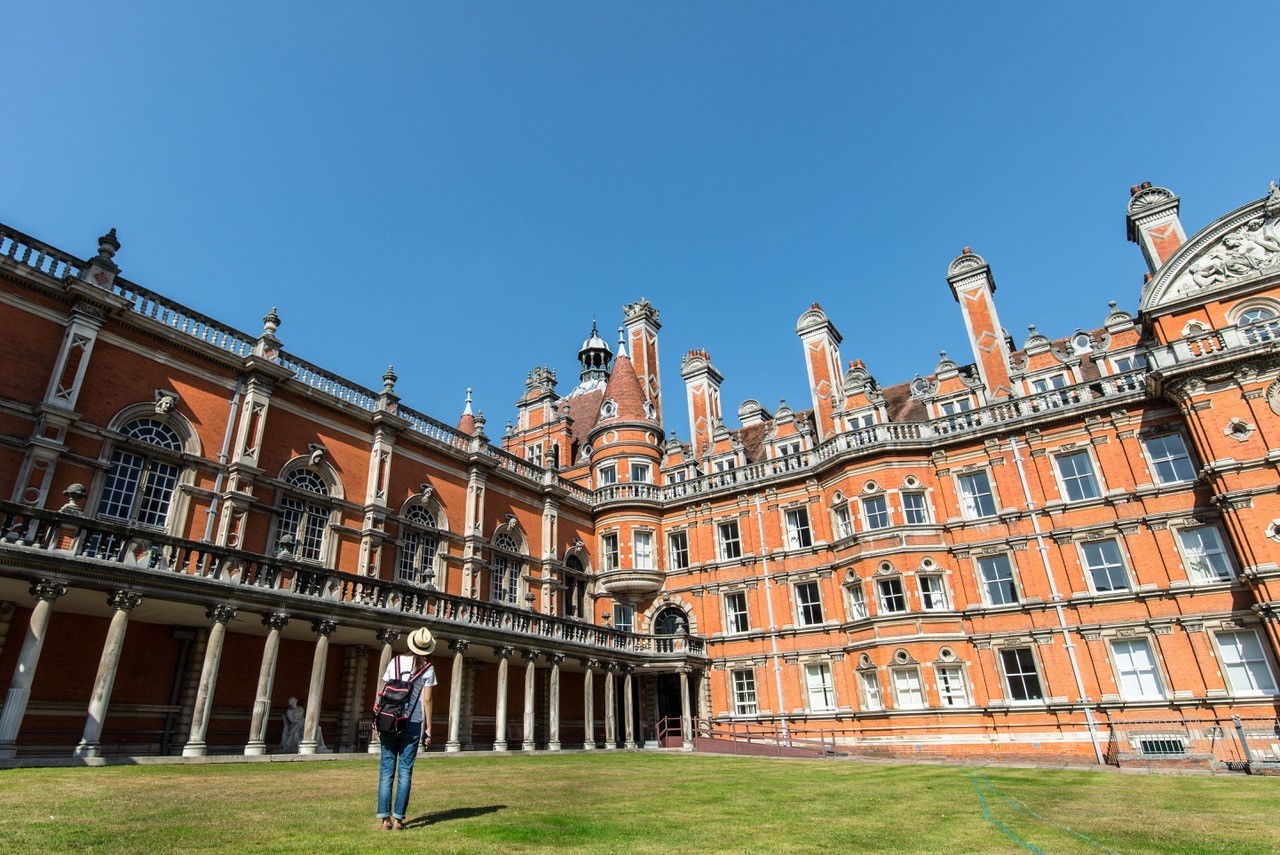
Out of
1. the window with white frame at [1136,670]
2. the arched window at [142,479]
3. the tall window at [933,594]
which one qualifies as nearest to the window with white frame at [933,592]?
the tall window at [933,594]

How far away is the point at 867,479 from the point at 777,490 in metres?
4.74

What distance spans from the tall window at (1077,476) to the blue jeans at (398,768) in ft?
87.1

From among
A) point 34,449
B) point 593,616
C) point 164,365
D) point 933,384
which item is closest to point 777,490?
point 933,384

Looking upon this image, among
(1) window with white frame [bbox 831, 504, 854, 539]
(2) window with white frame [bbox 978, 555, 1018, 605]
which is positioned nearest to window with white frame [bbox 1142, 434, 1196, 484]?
(2) window with white frame [bbox 978, 555, 1018, 605]

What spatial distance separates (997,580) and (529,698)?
18.1 m

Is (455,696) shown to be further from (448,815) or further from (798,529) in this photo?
Answer: (798,529)

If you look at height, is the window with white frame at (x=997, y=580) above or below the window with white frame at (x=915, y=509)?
below

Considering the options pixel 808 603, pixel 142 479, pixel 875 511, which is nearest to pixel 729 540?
pixel 808 603

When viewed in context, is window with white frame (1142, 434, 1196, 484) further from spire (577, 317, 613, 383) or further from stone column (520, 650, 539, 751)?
spire (577, 317, 613, 383)

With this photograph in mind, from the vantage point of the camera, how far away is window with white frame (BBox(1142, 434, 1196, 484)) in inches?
970

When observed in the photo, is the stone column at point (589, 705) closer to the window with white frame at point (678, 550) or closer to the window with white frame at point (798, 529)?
the window with white frame at point (678, 550)

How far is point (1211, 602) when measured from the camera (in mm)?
22906

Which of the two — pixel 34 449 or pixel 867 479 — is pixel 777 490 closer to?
pixel 867 479

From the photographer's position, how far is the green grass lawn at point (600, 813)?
20.0 feet
